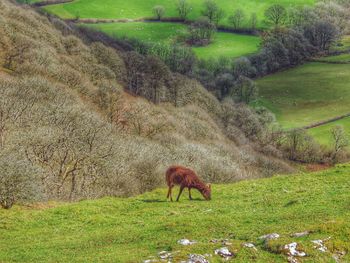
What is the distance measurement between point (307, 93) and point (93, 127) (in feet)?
413

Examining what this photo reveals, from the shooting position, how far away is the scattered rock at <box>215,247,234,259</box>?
23.4m

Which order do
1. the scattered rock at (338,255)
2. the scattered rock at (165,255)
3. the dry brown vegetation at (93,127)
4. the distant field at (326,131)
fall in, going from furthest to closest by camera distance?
the distant field at (326,131), the dry brown vegetation at (93,127), the scattered rock at (338,255), the scattered rock at (165,255)

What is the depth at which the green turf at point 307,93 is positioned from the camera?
516 feet

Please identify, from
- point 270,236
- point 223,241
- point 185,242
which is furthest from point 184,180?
point 270,236

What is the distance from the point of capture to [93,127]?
213ft

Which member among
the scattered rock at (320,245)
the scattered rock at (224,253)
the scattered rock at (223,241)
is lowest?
the scattered rock at (223,241)

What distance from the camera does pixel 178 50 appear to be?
18838 centimetres

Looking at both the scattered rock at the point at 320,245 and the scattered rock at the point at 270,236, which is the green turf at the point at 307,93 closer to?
the scattered rock at the point at 270,236

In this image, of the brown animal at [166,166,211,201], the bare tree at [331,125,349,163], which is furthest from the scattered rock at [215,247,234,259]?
the bare tree at [331,125,349,163]

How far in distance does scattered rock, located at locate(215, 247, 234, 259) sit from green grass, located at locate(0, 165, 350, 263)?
1.04 feet

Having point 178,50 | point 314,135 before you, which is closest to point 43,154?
point 314,135

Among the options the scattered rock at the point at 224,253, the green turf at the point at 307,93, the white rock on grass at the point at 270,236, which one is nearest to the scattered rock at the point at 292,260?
the white rock on grass at the point at 270,236

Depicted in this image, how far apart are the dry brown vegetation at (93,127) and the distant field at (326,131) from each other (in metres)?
17.4

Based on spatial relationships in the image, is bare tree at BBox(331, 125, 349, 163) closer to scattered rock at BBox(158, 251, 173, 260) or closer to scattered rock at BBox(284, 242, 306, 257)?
scattered rock at BBox(284, 242, 306, 257)
